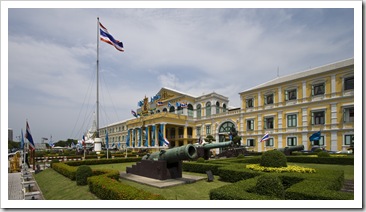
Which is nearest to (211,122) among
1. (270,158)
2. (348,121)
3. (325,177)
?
(348,121)

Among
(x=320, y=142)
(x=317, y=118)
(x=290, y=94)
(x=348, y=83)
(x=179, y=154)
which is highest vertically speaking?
(x=348, y=83)

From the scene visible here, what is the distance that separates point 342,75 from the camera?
82.2 feet

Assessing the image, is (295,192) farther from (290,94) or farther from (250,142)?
(250,142)

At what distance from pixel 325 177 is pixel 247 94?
1094 inches

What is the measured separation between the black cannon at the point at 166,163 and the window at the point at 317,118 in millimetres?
23084

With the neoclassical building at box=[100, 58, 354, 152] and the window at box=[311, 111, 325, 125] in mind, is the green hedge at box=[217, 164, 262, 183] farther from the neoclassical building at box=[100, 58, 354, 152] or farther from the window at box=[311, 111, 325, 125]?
the window at box=[311, 111, 325, 125]

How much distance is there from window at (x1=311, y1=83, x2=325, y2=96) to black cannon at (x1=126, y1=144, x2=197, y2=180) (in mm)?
23798

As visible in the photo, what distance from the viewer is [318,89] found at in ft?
90.6

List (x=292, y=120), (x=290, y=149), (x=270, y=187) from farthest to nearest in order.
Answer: (x=292, y=120), (x=290, y=149), (x=270, y=187)

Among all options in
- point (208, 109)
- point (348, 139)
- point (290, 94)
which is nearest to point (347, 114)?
point (348, 139)

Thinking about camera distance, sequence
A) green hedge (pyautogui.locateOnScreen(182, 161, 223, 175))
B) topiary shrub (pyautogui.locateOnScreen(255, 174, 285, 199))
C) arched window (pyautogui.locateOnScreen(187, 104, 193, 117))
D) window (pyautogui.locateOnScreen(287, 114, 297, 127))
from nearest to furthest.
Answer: topiary shrub (pyautogui.locateOnScreen(255, 174, 285, 199))
green hedge (pyautogui.locateOnScreen(182, 161, 223, 175))
window (pyautogui.locateOnScreen(287, 114, 297, 127))
arched window (pyautogui.locateOnScreen(187, 104, 193, 117))

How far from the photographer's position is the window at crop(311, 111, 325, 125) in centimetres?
2703

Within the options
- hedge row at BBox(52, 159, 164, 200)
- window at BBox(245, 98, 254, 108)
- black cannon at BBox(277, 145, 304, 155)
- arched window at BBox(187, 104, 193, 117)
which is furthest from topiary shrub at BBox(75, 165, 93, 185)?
arched window at BBox(187, 104, 193, 117)

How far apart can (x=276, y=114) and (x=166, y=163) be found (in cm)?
2521
